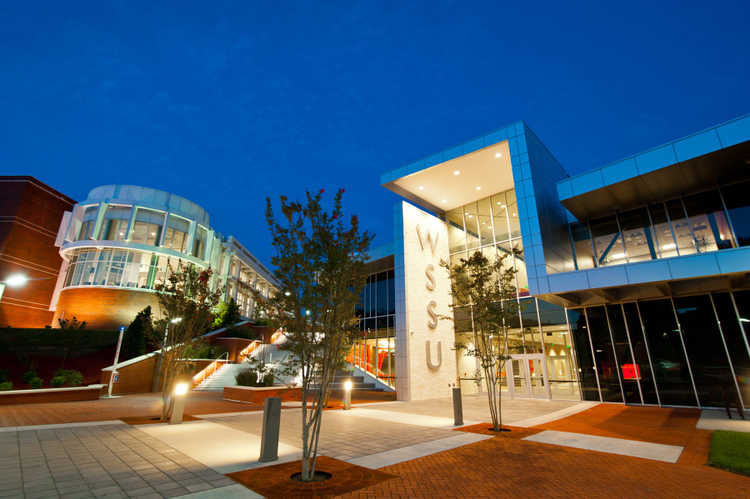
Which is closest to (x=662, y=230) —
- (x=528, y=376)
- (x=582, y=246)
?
(x=582, y=246)

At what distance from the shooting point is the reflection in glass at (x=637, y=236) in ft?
56.9

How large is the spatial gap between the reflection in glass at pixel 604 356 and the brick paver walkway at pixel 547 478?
1215 cm

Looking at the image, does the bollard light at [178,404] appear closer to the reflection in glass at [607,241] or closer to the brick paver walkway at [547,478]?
the brick paver walkway at [547,478]

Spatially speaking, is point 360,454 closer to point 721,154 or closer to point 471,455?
point 471,455

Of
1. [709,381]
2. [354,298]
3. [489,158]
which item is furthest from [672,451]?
[489,158]

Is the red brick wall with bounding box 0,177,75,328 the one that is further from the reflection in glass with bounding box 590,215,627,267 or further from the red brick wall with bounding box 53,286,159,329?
the reflection in glass with bounding box 590,215,627,267

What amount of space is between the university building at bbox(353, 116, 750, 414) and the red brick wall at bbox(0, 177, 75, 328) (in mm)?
34002

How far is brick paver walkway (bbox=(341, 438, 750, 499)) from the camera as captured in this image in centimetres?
514

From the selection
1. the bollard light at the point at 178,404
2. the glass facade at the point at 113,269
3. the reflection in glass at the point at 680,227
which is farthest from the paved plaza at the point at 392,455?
the glass facade at the point at 113,269

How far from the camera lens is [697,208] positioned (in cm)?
1631

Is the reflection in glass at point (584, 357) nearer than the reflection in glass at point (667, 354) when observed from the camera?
No

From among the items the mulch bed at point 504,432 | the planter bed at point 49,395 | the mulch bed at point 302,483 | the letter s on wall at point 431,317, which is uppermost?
the letter s on wall at point 431,317

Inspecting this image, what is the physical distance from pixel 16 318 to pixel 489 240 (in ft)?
139

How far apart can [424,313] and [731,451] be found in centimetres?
1558
